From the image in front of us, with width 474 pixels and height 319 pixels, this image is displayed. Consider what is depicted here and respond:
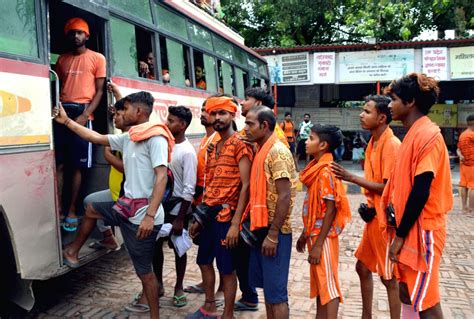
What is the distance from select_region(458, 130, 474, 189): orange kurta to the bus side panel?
7211mm

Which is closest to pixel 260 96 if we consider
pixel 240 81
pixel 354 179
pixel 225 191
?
pixel 225 191

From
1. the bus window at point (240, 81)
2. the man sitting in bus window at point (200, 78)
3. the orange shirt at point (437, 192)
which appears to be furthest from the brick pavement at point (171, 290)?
the bus window at point (240, 81)

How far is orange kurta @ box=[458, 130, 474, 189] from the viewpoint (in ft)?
26.6

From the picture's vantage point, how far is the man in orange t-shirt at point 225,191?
10.7 ft

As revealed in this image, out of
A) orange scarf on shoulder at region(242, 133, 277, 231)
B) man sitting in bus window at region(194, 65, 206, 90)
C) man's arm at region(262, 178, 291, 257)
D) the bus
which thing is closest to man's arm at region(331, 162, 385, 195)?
man's arm at region(262, 178, 291, 257)

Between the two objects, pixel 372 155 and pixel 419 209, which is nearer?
pixel 419 209

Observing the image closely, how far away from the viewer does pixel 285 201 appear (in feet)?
9.60

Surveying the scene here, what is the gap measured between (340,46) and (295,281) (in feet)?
33.4

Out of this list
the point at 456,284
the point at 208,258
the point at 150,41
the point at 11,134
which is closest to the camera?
the point at 11,134

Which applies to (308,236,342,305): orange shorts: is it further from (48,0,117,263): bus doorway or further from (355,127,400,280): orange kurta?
(48,0,117,263): bus doorway

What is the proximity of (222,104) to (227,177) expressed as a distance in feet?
1.85

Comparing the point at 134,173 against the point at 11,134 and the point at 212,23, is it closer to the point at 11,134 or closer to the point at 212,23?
the point at 11,134

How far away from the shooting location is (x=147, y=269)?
11.2 ft

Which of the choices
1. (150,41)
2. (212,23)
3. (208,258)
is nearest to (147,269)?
(208,258)
